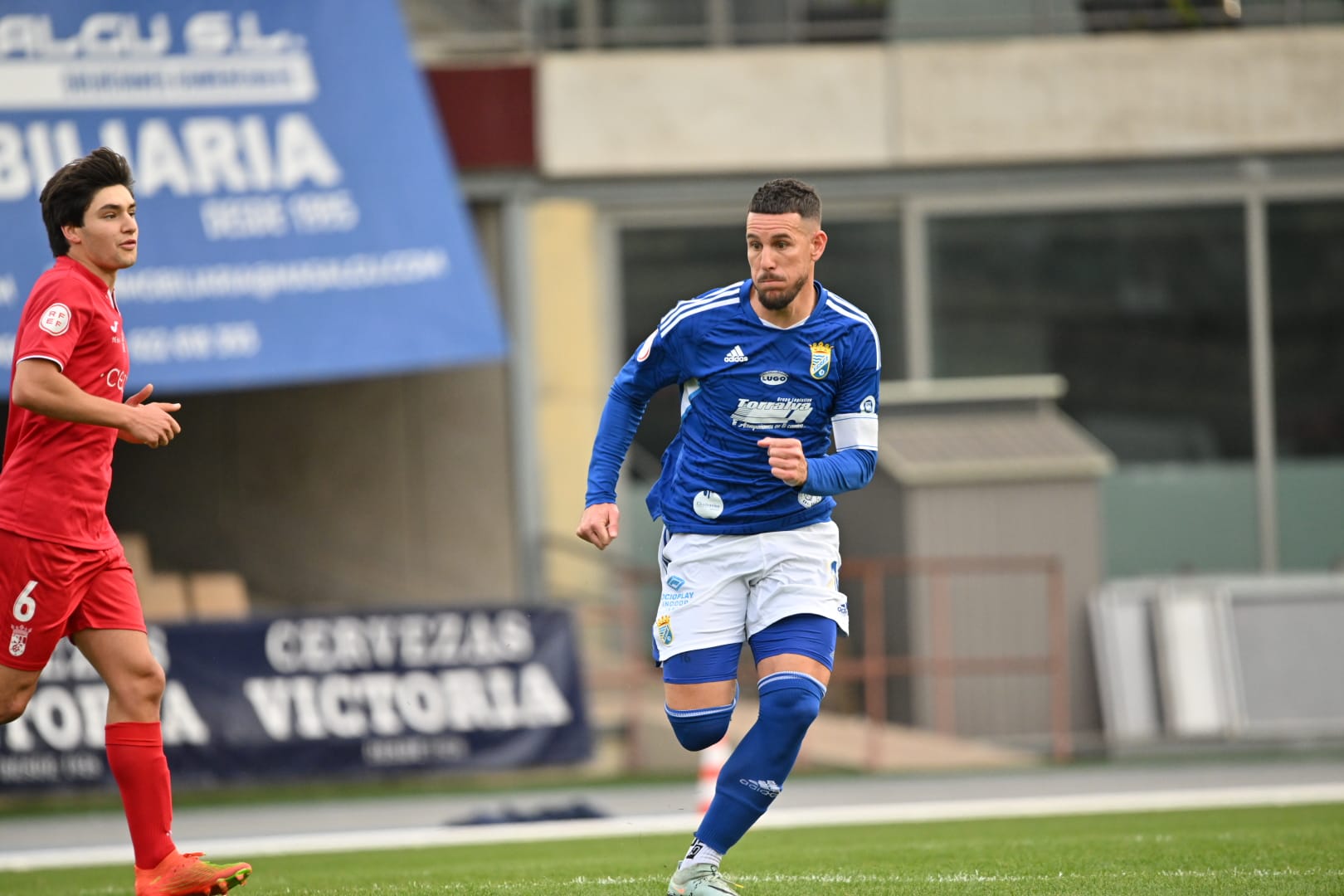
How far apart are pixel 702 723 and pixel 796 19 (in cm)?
1328

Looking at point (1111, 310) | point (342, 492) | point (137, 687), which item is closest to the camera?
point (137, 687)

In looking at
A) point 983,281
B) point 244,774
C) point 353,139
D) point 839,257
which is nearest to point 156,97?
point 353,139

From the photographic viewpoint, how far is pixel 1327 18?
18.2 m

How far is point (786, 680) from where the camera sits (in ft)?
18.8

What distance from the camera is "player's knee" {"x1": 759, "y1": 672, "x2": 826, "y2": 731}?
225 inches

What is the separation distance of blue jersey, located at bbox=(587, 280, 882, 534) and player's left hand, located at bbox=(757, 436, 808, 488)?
0.31 m

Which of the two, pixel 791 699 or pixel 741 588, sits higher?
pixel 741 588

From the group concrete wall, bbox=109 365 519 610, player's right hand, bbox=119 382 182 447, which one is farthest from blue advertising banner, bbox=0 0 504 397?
player's right hand, bbox=119 382 182 447

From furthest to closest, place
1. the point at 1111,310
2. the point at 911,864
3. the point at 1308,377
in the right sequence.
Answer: the point at 1308,377 < the point at 1111,310 < the point at 911,864

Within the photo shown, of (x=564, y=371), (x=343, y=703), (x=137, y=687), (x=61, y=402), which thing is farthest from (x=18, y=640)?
(x=564, y=371)

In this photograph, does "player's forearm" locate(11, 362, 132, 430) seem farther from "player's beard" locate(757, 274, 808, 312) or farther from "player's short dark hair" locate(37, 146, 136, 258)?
"player's beard" locate(757, 274, 808, 312)

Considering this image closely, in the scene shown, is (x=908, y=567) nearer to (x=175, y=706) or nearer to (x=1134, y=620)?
(x=1134, y=620)

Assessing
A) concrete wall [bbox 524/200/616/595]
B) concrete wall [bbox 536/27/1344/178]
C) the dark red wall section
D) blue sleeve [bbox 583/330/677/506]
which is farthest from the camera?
concrete wall [bbox 524/200/616/595]

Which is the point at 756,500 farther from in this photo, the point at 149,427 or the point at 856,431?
the point at 149,427
